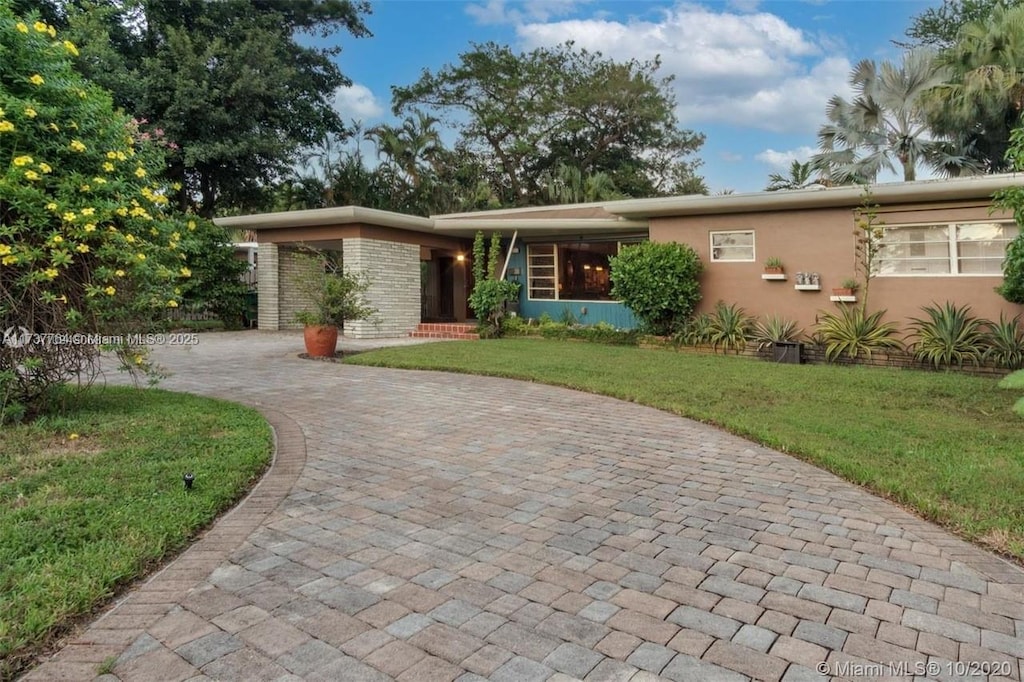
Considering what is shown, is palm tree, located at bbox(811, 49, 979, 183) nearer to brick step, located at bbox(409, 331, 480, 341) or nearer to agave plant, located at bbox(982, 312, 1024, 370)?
agave plant, located at bbox(982, 312, 1024, 370)

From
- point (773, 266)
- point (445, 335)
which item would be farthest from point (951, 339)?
point (445, 335)

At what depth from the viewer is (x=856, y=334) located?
1012 centimetres

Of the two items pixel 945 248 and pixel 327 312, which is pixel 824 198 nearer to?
pixel 945 248

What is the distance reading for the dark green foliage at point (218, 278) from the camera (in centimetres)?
1541

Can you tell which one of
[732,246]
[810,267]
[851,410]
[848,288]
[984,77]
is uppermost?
[984,77]

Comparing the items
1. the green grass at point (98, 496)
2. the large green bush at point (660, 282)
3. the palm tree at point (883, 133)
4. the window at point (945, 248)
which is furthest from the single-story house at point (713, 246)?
the green grass at point (98, 496)

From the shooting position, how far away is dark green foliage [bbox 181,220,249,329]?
1541 centimetres

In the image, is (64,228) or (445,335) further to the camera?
(445,335)

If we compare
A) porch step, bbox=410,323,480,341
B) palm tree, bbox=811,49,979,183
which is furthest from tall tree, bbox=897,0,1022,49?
porch step, bbox=410,323,480,341

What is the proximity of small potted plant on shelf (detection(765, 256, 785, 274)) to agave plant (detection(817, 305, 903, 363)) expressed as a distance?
124cm

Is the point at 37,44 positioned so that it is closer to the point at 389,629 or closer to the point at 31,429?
the point at 31,429

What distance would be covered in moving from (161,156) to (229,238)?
12.0 metres

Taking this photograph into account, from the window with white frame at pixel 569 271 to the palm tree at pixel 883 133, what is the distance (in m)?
7.51

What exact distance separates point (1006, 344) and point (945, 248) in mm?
1946
